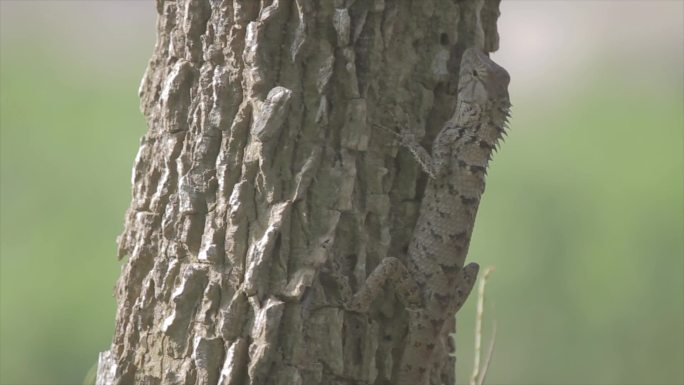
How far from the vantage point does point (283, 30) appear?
259 cm

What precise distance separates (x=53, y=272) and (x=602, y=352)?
4.02 metres

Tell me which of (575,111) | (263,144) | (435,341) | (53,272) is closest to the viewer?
(263,144)

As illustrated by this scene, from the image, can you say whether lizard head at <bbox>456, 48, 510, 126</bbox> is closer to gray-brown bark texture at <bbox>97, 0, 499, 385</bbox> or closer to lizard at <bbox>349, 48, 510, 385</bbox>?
lizard at <bbox>349, 48, 510, 385</bbox>

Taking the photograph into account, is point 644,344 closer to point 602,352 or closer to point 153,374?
point 602,352

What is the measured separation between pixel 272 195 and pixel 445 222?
2.64 feet

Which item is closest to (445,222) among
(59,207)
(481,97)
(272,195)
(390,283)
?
(390,283)

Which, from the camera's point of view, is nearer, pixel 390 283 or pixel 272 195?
pixel 272 195

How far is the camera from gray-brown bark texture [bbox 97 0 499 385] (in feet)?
8.27

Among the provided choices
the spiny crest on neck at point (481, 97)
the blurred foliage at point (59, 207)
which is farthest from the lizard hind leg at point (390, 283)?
the blurred foliage at point (59, 207)

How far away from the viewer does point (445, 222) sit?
304cm

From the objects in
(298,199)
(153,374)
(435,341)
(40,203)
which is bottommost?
(153,374)

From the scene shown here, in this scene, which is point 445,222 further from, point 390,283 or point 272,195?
point 272,195

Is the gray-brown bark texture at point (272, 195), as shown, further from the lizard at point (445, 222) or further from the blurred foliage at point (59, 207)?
the blurred foliage at point (59, 207)

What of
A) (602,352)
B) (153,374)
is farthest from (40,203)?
(602,352)
